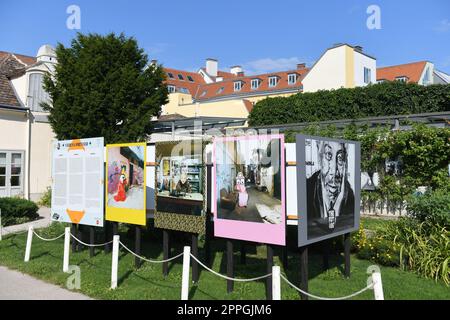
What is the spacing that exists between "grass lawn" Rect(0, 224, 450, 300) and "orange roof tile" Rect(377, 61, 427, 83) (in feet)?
158

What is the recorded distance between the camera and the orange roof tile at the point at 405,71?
170ft

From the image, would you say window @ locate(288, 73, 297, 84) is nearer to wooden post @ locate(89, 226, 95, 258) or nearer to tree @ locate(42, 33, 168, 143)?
tree @ locate(42, 33, 168, 143)

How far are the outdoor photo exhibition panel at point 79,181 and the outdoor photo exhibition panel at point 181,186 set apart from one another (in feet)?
6.63

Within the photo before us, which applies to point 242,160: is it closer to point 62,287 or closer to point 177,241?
point 62,287

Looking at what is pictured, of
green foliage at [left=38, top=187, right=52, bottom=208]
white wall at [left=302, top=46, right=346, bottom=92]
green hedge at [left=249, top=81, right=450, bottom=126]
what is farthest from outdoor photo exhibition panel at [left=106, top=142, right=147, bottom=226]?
white wall at [left=302, top=46, right=346, bottom=92]

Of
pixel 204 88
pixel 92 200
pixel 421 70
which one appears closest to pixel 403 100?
pixel 421 70

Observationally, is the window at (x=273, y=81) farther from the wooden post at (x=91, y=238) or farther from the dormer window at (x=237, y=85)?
the wooden post at (x=91, y=238)

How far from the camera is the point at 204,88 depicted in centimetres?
6619

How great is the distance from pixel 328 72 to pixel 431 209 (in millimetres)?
39234

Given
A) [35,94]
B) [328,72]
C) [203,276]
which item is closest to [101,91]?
[35,94]

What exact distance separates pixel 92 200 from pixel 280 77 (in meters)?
49.3

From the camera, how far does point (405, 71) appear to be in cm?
5322

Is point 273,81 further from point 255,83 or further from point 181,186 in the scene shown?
point 181,186

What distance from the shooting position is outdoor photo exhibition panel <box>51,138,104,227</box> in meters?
9.55
